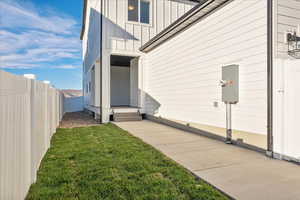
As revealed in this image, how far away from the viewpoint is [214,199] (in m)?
2.17

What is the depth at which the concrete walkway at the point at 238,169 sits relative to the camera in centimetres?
236

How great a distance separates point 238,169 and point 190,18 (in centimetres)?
457

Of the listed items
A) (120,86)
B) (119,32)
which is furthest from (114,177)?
(120,86)

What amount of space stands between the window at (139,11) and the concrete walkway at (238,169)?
288 inches

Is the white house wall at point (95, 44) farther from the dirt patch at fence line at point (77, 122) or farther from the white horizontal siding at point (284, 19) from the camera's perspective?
the white horizontal siding at point (284, 19)

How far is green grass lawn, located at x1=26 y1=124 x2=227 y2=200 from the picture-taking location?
2.30 m

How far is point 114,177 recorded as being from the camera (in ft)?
9.14

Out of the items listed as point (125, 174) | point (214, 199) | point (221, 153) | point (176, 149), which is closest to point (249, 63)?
point (221, 153)

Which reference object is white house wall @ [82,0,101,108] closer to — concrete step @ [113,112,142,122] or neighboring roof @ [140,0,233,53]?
concrete step @ [113,112,142,122]

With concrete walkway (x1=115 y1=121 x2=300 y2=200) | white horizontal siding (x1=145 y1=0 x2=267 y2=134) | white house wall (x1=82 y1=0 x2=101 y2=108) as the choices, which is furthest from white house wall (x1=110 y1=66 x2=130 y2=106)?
concrete walkway (x1=115 y1=121 x2=300 y2=200)

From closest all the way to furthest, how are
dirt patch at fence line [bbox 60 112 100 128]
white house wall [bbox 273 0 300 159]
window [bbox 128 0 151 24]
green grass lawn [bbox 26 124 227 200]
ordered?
1. green grass lawn [bbox 26 124 227 200]
2. white house wall [bbox 273 0 300 159]
3. dirt patch at fence line [bbox 60 112 100 128]
4. window [bbox 128 0 151 24]

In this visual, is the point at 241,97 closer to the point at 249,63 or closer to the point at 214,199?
the point at 249,63

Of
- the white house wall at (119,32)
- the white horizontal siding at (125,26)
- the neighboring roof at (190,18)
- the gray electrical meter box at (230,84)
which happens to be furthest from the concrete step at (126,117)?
the gray electrical meter box at (230,84)

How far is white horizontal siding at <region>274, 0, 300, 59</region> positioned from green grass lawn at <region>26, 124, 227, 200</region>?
3.01m
